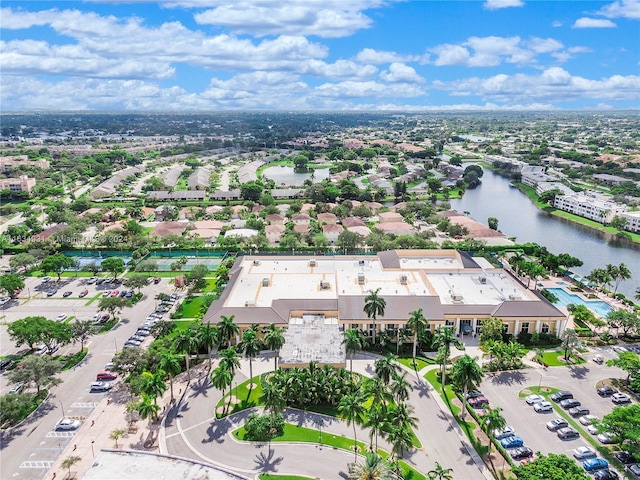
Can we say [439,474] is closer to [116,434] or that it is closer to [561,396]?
[561,396]

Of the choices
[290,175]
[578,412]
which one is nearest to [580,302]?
[578,412]

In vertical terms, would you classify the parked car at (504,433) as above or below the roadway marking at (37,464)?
below

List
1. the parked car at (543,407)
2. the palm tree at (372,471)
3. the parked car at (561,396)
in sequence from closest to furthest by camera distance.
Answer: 1. the palm tree at (372,471)
2. the parked car at (543,407)
3. the parked car at (561,396)

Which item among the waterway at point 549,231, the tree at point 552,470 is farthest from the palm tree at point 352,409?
the waterway at point 549,231

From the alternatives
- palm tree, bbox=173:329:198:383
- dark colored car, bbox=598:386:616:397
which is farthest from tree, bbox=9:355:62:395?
dark colored car, bbox=598:386:616:397

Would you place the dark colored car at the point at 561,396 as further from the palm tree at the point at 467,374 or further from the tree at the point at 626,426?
the palm tree at the point at 467,374

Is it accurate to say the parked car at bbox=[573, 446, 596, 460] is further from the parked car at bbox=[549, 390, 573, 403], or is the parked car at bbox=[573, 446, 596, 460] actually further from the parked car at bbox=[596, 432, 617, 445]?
the parked car at bbox=[549, 390, 573, 403]

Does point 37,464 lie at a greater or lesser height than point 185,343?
lesser
